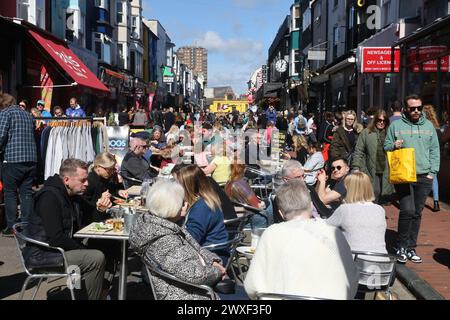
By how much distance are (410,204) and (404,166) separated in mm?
537

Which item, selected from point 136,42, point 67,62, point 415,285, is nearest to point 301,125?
point 67,62

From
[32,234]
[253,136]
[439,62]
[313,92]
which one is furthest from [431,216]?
[313,92]

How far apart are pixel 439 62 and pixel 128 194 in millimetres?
9213

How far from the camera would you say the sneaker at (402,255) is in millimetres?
7058

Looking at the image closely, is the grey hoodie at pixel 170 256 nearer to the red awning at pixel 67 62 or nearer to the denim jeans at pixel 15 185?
the denim jeans at pixel 15 185

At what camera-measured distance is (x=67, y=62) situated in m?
20.4

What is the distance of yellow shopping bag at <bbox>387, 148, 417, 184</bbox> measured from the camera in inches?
271

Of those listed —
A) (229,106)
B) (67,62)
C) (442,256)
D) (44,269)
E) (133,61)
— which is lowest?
(442,256)

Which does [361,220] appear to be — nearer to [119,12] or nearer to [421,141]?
[421,141]

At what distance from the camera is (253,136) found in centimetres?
1539

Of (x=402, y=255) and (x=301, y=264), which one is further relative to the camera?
(x=402, y=255)

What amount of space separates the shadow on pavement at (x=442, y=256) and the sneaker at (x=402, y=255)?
45 cm

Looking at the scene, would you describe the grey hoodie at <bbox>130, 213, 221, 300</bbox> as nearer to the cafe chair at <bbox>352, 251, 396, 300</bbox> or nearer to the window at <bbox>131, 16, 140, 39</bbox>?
the cafe chair at <bbox>352, 251, 396, 300</bbox>
